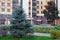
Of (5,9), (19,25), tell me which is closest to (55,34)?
(19,25)

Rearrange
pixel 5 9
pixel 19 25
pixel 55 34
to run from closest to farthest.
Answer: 1. pixel 55 34
2. pixel 19 25
3. pixel 5 9

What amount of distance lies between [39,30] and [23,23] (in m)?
5.02

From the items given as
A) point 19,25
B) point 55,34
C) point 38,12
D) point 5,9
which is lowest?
point 55,34

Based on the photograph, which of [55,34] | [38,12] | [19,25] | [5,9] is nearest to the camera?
[55,34]

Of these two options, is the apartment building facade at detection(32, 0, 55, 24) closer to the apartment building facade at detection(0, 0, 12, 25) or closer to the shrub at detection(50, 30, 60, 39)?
the apartment building facade at detection(0, 0, 12, 25)

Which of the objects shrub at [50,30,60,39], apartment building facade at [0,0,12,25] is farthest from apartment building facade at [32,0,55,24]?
shrub at [50,30,60,39]

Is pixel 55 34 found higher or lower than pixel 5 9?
lower

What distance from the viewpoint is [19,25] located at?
1448 centimetres

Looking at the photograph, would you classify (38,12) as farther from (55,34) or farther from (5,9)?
(55,34)

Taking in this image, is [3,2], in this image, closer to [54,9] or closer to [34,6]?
[34,6]

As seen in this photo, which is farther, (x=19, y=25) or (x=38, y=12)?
(x=38, y=12)

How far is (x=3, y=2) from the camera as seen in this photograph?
1506 inches

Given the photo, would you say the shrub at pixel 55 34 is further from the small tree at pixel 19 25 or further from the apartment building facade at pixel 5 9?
the apartment building facade at pixel 5 9

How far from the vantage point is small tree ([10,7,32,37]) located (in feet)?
46.8
